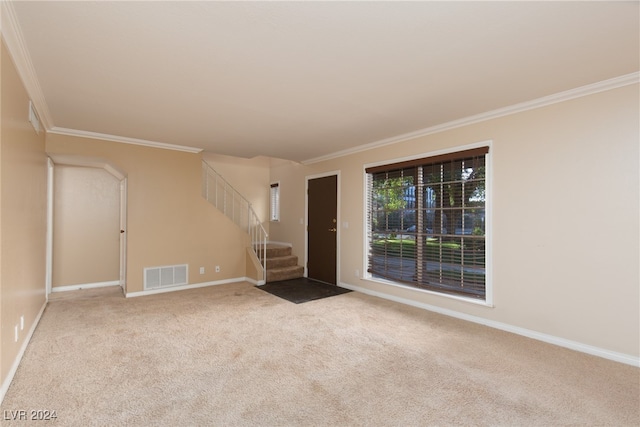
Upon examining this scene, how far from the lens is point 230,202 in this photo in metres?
6.92

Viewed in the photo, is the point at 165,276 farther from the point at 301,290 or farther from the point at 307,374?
the point at 307,374

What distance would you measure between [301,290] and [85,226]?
12.6ft

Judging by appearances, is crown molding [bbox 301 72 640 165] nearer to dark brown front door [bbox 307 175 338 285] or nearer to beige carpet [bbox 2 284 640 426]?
dark brown front door [bbox 307 175 338 285]

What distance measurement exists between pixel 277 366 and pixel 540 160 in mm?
3269

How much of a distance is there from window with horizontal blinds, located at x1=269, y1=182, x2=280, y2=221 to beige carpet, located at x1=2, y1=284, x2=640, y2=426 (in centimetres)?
375

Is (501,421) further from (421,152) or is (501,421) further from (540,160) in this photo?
(421,152)

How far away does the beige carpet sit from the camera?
6.41ft

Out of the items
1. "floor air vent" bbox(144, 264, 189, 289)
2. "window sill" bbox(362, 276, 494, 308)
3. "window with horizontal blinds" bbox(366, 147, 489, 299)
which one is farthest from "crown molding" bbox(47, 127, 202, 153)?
"window sill" bbox(362, 276, 494, 308)

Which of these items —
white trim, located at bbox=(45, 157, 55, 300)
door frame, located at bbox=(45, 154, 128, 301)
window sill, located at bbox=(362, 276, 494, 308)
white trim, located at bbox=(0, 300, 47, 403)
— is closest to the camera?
white trim, located at bbox=(0, 300, 47, 403)

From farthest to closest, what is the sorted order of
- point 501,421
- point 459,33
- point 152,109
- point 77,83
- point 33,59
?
point 152,109 → point 77,83 → point 33,59 → point 459,33 → point 501,421

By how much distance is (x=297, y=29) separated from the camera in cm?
198

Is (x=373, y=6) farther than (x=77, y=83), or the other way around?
(x=77, y=83)

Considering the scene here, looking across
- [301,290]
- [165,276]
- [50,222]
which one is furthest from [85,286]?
[301,290]

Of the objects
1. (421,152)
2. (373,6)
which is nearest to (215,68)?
(373,6)
